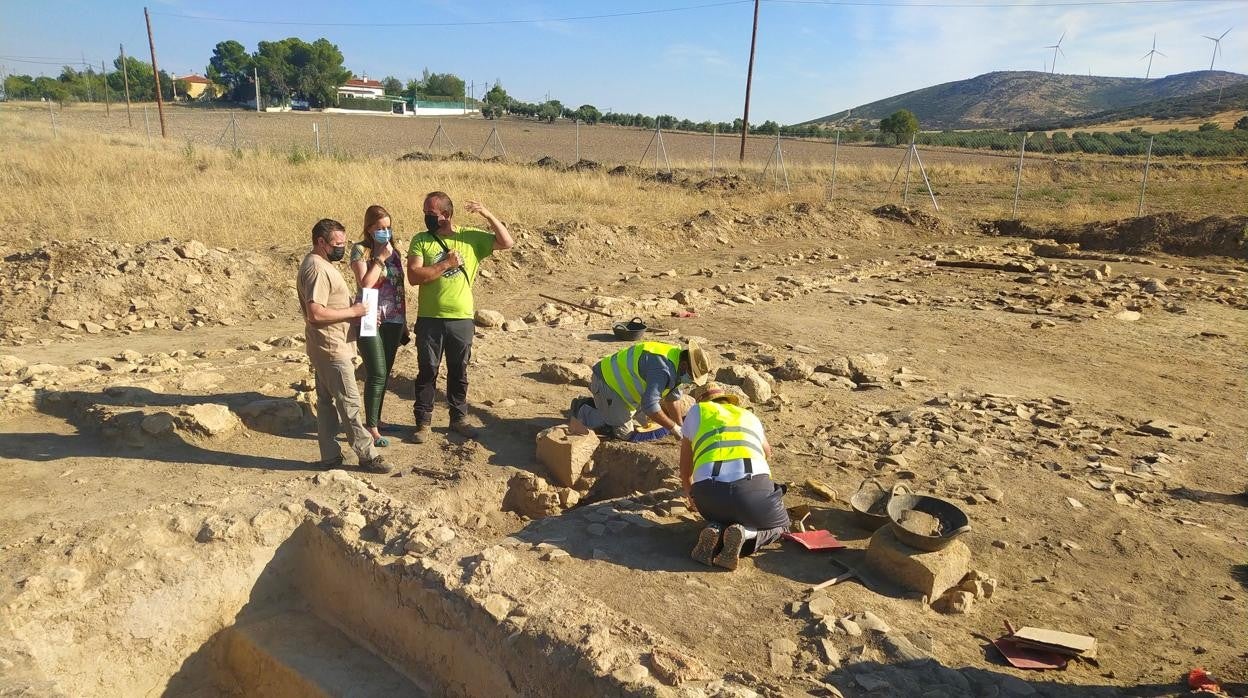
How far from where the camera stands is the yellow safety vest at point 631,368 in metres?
4.92

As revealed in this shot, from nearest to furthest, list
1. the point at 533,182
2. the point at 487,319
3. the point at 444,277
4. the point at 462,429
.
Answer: the point at 444,277, the point at 462,429, the point at 487,319, the point at 533,182

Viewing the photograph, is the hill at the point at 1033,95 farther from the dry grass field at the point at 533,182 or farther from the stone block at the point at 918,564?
the stone block at the point at 918,564

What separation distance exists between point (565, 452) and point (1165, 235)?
49.4ft

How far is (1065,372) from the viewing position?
7.74 m

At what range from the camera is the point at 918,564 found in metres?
3.85

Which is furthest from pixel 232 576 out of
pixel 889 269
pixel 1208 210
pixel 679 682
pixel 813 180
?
pixel 813 180

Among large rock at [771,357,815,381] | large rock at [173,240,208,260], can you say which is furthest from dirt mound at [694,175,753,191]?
large rock at [771,357,815,381]

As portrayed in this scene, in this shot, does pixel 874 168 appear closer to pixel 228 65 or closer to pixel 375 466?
pixel 375 466

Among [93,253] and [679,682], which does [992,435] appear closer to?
[679,682]

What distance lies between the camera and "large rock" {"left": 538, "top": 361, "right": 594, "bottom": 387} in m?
6.86

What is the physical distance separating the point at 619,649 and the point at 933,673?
134 cm

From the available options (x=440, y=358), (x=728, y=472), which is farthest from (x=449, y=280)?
(x=728, y=472)

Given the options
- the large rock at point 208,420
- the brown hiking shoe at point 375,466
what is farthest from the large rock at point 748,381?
the large rock at point 208,420

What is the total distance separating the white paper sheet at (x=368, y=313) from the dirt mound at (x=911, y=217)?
15291 millimetres
